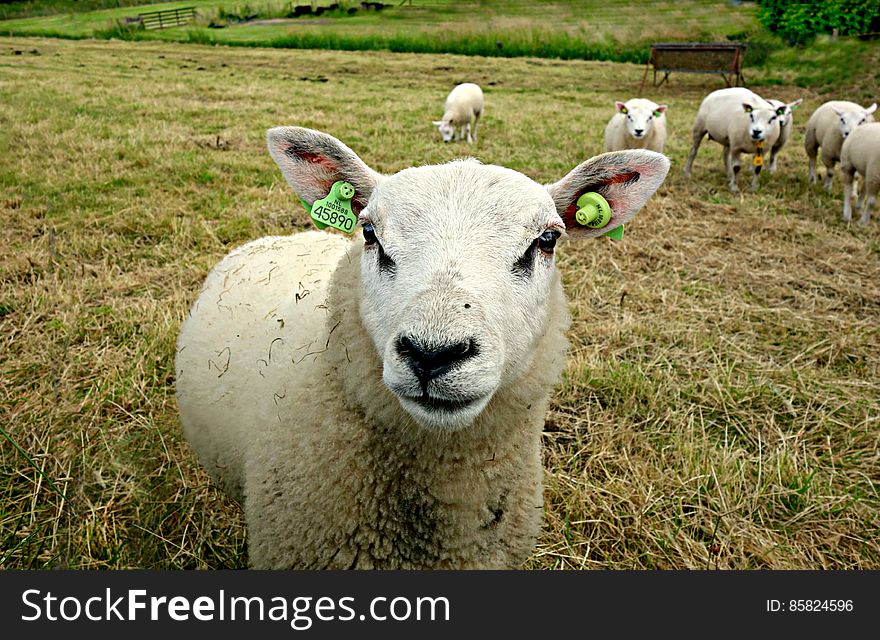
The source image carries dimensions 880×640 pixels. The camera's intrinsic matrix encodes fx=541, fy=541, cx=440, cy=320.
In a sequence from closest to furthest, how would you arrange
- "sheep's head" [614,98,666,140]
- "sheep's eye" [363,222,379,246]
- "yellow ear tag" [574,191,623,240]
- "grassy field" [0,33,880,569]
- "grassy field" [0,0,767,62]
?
"sheep's eye" [363,222,379,246], "yellow ear tag" [574,191,623,240], "grassy field" [0,33,880,569], "sheep's head" [614,98,666,140], "grassy field" [0,0,767,62]

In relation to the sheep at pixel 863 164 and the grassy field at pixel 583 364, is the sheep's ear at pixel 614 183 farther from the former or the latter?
the sheep at pixel 863 164

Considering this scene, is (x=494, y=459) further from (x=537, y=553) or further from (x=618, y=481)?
(x=618, y=481)

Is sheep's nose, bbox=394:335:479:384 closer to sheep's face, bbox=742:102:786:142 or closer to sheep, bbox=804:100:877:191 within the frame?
sheep's face, bbox=742:102:786:142

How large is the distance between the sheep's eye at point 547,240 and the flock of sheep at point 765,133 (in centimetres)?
664

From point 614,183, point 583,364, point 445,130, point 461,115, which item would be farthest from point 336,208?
point 461,115

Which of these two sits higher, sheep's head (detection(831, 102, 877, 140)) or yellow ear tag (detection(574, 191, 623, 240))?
yellow ear tag (detection(574, 191, 623, 240))

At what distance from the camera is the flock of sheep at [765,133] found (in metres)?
6.67

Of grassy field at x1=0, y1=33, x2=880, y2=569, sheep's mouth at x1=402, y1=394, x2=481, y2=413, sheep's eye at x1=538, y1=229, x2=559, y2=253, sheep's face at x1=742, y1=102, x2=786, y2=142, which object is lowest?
grassy field at x1=0, y1=33, x2=880, y2=569

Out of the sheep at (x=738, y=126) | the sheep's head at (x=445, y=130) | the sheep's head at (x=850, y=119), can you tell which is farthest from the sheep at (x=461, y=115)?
the sheep's head at (x=850, y=119)

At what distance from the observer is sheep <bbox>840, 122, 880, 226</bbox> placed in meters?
6.36

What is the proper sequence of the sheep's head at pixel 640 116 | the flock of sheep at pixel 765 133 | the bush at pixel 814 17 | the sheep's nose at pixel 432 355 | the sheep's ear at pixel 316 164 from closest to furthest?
the sheep's nose at pixel 432 355
the sheep's ear at pixel 316 164
the flock of sheep at pixel 765 133
the sheep's head at pixel 640 116
the bush at pixel 814 17

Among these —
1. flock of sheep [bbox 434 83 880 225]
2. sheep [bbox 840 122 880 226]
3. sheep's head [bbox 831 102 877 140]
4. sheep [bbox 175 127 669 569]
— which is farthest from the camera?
sheep's head [bbox 831 102 877 140]

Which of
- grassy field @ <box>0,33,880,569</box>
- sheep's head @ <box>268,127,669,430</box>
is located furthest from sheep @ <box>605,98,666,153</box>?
sheep's head @ <box>268,127,669,430</box>

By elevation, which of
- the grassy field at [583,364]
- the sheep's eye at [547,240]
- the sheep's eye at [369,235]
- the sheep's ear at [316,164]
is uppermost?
the sheep's ear at [316,164]
